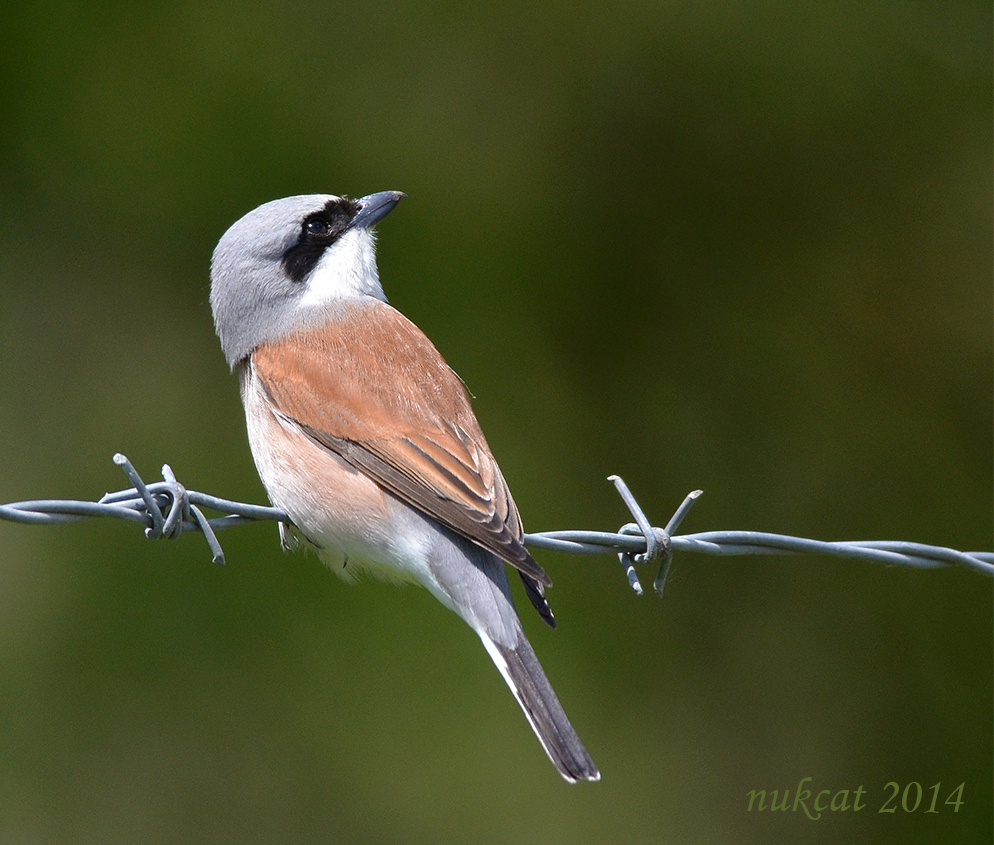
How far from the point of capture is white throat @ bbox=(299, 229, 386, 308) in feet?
13.6

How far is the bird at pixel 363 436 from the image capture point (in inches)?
124

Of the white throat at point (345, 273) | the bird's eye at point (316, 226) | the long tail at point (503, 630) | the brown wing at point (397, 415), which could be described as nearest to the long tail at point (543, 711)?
the long tail at point (503, 630)

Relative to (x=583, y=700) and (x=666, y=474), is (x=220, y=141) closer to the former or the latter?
(x=666, y=474)

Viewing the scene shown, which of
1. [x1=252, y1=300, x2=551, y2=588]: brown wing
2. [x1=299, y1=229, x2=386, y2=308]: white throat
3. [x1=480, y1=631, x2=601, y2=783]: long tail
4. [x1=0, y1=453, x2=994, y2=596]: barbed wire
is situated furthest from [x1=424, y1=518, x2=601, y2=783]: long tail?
[x1=299, y1=229, x2=386, y2=308]: white throat

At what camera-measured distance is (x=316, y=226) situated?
13.9ft

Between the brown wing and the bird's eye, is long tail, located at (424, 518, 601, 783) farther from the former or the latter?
the bird's eye

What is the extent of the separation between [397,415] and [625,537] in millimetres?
898

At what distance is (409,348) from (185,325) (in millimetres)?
3162

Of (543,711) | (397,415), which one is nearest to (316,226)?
(397,415)

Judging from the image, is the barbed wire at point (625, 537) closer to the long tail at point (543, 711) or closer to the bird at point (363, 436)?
the bird at point (363, 436)

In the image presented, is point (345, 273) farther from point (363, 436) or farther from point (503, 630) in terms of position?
point (503, 630)

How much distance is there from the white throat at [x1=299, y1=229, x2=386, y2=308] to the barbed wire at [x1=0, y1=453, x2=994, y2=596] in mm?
1260

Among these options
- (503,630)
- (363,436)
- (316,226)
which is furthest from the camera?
(316,226)

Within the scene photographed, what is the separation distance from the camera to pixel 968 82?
6891mm
